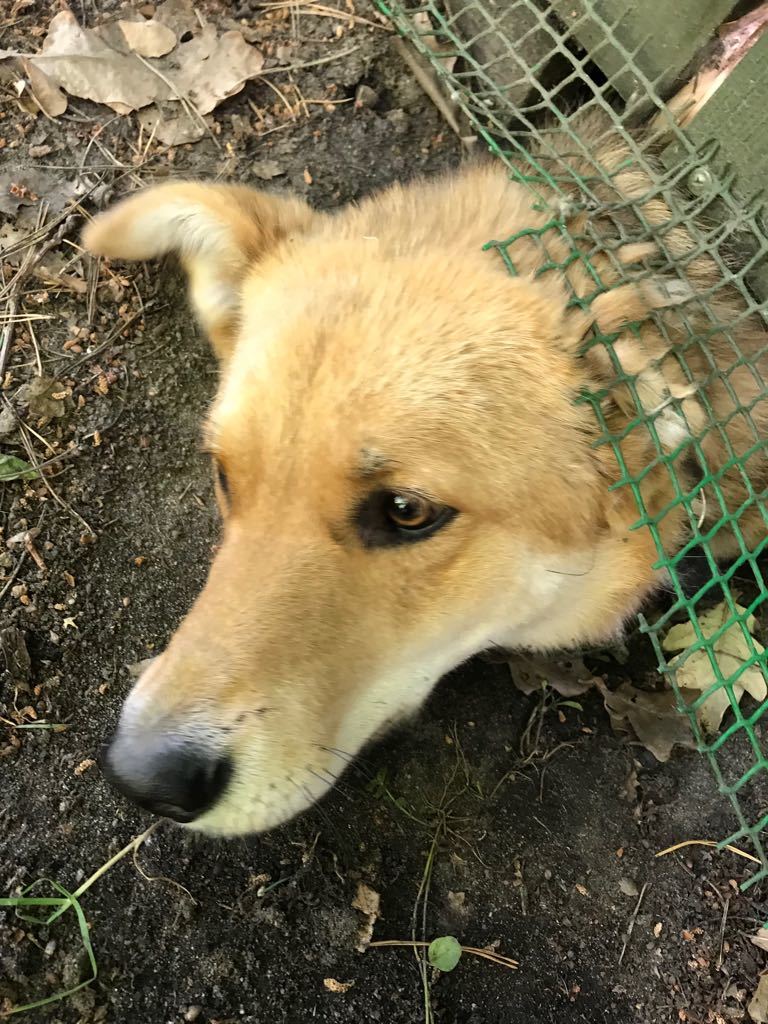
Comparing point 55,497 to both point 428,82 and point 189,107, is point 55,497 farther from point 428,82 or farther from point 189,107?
point 428,82

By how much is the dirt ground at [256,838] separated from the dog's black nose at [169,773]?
2.70ft

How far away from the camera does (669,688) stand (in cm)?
312

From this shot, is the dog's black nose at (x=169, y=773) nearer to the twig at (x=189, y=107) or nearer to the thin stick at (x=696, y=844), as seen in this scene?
the thin stick at (x=696, y=844)

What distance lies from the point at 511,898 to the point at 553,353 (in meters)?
1.98

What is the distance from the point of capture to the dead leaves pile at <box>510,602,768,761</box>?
299 cm

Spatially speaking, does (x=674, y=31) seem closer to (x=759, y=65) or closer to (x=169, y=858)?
(x=759, y=65)

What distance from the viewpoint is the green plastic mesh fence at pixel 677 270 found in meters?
2.24

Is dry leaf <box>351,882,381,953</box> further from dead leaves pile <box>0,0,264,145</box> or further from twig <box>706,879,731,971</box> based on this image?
dead leaves pile <box>0,0,264,145</box>

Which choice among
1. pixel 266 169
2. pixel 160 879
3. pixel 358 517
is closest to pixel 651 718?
pixel 358 517

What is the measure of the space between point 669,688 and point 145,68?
3.96 metres

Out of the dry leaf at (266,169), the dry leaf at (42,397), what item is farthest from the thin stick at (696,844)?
the dry leaf at (266,169)

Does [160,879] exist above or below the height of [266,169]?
below

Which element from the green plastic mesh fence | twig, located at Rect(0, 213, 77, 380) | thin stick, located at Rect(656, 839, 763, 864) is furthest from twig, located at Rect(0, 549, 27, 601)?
thin stick, located at Rect(656, 839, 763, 864)

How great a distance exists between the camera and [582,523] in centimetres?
226
